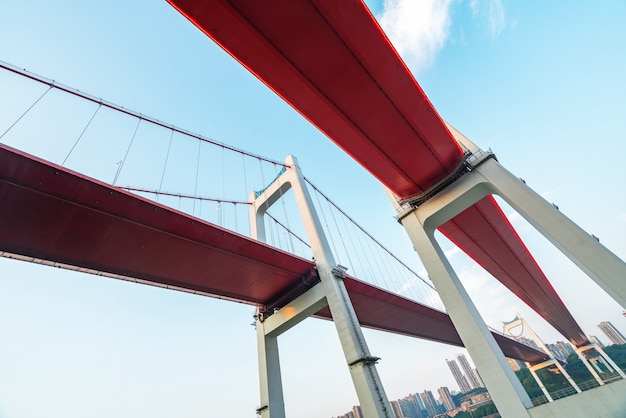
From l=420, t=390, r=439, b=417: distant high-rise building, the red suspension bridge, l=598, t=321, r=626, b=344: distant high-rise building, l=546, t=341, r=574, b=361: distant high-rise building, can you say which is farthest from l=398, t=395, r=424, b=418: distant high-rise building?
the red suspension bridge

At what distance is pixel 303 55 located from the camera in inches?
181

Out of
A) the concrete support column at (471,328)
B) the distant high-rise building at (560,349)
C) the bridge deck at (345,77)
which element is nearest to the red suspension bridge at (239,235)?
the bridge deck at (345,77)

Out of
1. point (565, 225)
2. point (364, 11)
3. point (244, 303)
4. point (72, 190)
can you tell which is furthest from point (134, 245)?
point (565, 225)

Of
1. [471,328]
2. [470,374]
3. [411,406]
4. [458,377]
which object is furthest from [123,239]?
[411,406]

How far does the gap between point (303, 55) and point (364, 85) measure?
128 cm

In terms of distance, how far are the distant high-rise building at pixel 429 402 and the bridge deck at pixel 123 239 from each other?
102 m

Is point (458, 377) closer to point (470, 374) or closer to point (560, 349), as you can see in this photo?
point (470, 374)

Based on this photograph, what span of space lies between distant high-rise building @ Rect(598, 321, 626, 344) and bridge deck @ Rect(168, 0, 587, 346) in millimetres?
113941

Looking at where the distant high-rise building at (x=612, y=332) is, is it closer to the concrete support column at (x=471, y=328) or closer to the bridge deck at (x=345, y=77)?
the concrete support column at (x=471, y=328)

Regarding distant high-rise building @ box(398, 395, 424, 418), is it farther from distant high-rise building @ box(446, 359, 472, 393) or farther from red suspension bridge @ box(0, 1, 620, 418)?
red suspension bridge @ box(0, 1, 620, 418)

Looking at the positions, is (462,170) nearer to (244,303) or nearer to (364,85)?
(364,85)

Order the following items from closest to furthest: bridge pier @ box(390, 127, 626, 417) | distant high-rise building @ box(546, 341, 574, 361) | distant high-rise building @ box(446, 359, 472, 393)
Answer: bridge pier @ box(390, 127, 626, 417) < distant high-rise building @ box(446, 359, 472, 393) < distant high-rise building @ box(546, 341, 574, 361)

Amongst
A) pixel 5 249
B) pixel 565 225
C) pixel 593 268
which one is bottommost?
pixel 593 268

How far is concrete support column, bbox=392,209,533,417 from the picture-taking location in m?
6.09
